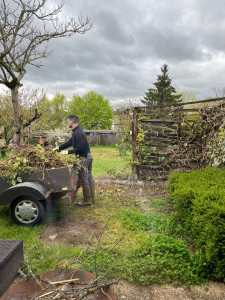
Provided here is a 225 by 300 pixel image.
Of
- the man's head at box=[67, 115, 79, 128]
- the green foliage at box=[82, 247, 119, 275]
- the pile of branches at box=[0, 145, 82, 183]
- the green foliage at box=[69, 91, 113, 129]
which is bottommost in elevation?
the green foliage at box=[82, 247, 119, 275]

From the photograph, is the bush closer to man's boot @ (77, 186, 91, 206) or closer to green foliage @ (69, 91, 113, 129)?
man's boot @ (77, 186, 91, 206)

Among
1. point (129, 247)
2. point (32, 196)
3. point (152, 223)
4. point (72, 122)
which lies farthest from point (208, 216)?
point (72, 122)

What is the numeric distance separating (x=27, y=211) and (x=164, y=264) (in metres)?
2.64

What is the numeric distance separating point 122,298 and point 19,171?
2.85 meters

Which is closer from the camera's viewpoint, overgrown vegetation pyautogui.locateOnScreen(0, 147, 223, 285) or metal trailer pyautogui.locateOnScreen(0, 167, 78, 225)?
overgrown vegetation pyautogui.locateOnScreen(0, 147, 223, 285)

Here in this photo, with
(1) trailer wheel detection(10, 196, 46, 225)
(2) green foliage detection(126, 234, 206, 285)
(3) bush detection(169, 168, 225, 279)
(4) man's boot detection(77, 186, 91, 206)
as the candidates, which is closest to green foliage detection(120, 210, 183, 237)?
(3) bush detection(169, 168, 225, 279)

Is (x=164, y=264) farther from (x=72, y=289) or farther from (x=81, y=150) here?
(x=81, y=150)

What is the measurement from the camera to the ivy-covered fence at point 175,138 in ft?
20.0

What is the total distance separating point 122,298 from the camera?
2.53m

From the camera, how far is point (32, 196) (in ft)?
13.3

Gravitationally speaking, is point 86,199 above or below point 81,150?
below

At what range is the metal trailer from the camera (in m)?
4.07

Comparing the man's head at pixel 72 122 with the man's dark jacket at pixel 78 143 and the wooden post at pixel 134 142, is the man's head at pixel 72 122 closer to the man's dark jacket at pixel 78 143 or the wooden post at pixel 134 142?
the man's dark jacket at pixel 78 143

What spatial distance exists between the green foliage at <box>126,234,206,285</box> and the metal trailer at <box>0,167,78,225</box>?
69.6 inches
